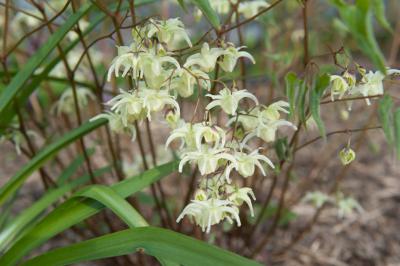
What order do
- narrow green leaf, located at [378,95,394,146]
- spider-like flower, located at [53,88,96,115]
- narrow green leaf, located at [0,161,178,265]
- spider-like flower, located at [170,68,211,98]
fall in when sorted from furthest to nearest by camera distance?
1. spider-like flower, located at [53,88,96,115]
2. narrow green leaf, located at [0,161,178,265]
3. spider-like flower, located at [170,68,211,98]
4. narrow green leaf, located at [378,95,394,146]

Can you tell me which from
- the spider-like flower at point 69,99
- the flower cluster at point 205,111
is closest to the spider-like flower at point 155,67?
the flower cluster at point 205,111

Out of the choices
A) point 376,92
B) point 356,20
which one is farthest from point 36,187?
point 356,20

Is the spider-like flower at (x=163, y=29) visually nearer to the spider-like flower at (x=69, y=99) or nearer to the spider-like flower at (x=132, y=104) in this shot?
the spider-like flower at (x=132, y=104)

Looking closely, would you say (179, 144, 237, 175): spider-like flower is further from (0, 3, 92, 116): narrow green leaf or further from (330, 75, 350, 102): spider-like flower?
(0, 3, 92, 116): narrow green leaf

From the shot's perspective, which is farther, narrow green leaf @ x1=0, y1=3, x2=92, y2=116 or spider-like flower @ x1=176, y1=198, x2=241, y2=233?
narrow green leaf @ x1=0, y1=3, x2=92, y2=116

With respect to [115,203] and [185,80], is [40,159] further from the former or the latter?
[185,80]

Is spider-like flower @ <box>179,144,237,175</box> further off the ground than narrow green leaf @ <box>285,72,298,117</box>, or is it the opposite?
narrow green leaf @ <box>285,72,298,117</box>

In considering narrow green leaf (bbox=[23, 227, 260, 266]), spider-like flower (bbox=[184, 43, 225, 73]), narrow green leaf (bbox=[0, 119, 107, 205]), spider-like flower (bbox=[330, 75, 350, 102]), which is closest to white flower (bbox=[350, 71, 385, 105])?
spider-like flower (bbox=[330, 75, 350, 102])
